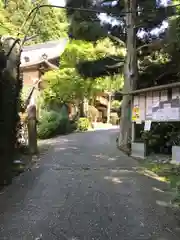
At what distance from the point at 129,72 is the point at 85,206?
26.7ft

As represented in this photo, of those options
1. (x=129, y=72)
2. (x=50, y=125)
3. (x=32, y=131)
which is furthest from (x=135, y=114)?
(x=50, y=125)

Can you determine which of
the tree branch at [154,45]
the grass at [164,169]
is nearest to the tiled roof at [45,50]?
the tree branch at [154,45]

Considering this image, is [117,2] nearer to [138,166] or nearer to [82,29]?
[82,29]

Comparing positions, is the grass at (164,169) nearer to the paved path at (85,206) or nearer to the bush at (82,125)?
the paved path at (85,206)

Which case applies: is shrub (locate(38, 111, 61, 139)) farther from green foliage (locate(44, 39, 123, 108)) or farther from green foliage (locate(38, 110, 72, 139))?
green foliage (locate(44, 39, 123, 108))

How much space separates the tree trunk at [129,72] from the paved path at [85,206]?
13.0ft

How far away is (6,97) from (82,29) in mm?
6781

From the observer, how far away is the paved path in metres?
4.07

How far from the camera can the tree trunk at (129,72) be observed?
12.4 m

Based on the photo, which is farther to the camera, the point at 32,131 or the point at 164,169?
the point at 32,131

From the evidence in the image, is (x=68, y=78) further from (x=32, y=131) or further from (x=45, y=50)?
(x=32, y=131)

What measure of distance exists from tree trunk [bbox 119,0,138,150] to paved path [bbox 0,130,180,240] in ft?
13.0

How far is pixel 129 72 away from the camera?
12469 mm

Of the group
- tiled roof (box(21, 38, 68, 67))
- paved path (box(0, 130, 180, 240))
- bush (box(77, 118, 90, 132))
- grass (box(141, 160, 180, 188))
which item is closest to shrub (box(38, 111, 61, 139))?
bush (box(77, 118, 90, 132))
